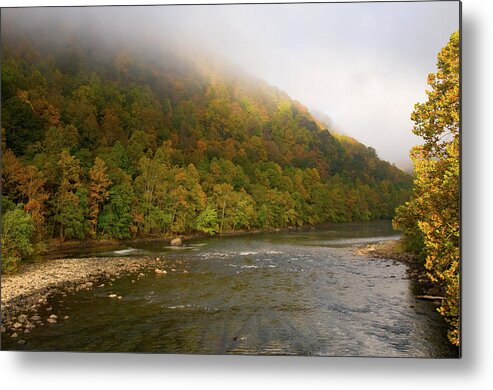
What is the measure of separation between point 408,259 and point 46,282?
4.15 m

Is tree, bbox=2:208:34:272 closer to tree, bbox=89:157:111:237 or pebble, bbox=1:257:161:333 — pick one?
pebble, bbox=1:257:161:333

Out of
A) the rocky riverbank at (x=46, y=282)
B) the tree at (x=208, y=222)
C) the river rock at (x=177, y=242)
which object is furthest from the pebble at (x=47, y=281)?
the tree at (x=208, y=222)

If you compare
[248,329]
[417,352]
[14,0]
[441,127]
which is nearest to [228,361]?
[248,329]

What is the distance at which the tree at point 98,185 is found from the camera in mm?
4973

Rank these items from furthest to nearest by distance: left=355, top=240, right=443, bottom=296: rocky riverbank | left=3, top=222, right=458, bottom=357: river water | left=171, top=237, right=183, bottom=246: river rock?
left=171, top=237, right=183, bottom=246: river rock
left=355, top=240, right=443, bottom=296: rocky riverbank
left=3, top=222, right=458, bottom=357: river water

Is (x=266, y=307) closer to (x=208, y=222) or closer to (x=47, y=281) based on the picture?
(x=208, y=222)

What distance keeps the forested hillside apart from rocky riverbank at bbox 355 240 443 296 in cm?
39

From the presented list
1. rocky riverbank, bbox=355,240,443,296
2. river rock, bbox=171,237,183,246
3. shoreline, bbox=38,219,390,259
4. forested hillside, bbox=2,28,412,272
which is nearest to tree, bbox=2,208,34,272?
forested hillside, bbox=2,28,412,272

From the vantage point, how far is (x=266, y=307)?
454 cm

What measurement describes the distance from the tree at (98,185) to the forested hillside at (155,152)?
0.05ft

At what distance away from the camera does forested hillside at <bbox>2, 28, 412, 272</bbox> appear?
4.72 meters

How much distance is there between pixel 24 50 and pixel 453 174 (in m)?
4.53

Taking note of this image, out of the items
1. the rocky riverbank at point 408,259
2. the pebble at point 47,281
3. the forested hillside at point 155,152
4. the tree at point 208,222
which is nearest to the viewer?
the rocky riverbank at point 408,259

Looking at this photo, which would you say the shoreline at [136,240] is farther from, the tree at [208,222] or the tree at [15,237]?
the tree at [15,237]
